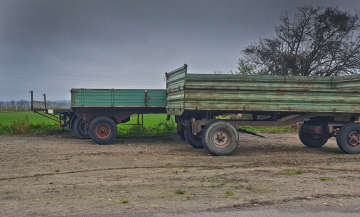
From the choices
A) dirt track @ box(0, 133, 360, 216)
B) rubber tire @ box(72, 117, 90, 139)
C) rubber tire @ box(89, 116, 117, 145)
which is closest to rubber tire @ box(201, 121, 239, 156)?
dirt track @ box(0, 133, 360, 216)

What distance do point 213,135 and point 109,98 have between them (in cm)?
488

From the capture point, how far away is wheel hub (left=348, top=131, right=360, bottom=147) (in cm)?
1206

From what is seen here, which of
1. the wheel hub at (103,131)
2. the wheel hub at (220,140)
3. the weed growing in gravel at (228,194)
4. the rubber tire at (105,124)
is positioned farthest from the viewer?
the wheel hub at (103,131)

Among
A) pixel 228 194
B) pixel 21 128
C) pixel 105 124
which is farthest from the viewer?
pixel 21 128

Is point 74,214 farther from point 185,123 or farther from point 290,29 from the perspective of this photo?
point 290,29

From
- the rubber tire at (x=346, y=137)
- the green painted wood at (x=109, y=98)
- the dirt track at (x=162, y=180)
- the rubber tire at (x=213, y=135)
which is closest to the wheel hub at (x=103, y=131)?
the green painted wood at (x=109, y=98)

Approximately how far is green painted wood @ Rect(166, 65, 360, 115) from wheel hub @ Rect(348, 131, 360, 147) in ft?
2.47

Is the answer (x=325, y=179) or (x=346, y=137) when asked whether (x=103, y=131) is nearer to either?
(x=346, y=137)

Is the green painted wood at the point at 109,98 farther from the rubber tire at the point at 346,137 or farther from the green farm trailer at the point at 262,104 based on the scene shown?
the rubber tire at the point at 346,137

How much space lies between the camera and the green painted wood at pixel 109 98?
14.9 metres

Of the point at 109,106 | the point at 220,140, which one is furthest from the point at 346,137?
the point at 109,106

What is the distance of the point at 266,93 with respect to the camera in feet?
37.6

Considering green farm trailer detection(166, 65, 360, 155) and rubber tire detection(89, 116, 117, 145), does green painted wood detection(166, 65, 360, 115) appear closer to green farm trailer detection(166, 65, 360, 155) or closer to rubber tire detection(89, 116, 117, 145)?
green farm trailer detection(166, 65, 360, 155)

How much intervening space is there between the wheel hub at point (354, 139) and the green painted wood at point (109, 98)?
6.37 meters
